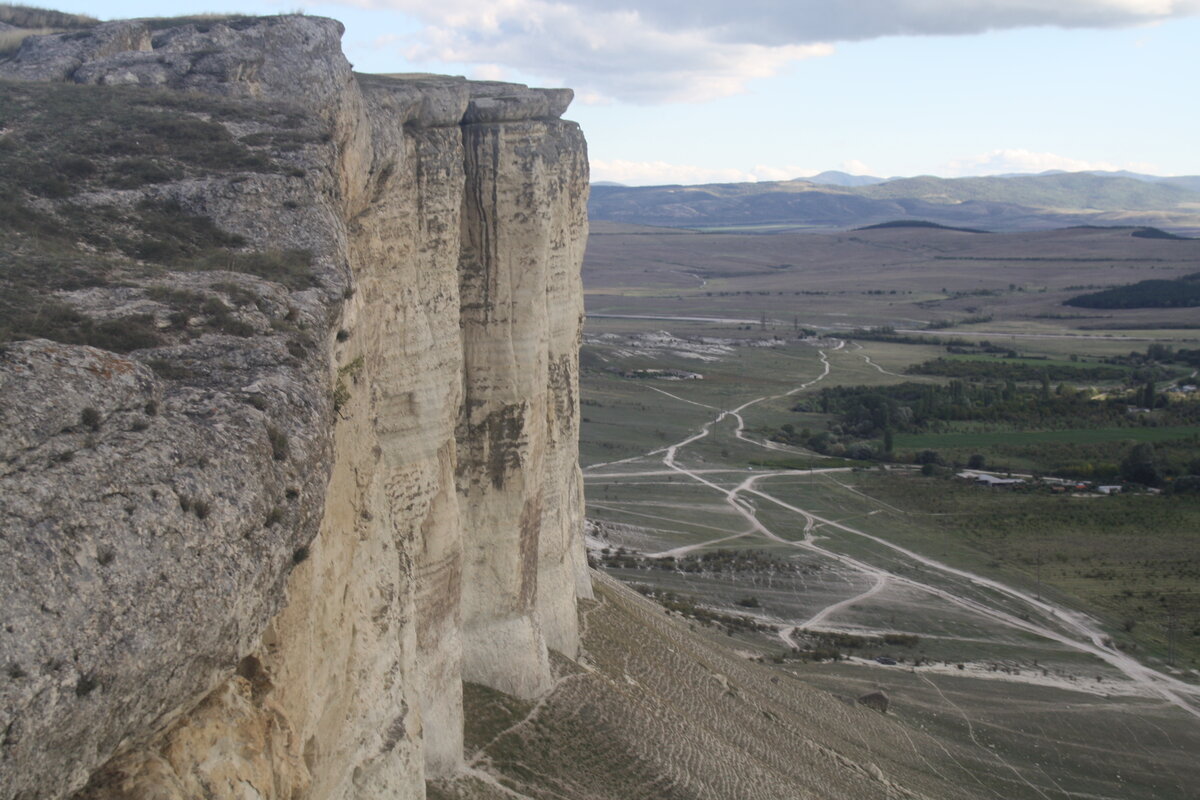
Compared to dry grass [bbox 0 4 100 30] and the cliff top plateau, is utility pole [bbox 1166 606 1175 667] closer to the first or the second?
the cliff top plateau

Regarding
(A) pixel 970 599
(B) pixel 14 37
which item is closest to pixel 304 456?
(B) pixel 14 37

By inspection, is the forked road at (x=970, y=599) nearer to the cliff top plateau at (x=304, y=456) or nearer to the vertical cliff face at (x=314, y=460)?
the cliff top plateau at (x=304, y=456)

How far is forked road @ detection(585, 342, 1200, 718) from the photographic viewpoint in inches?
1278

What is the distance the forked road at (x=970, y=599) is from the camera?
3247 cm

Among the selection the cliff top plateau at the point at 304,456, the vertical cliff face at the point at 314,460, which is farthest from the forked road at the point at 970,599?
the vertical cliff face at the point at 314,460

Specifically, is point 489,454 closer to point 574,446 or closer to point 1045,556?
point 574,446

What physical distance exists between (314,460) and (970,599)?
116ft

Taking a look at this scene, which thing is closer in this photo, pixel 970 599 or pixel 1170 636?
pixel 1170 636

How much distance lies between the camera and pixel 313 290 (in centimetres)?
876

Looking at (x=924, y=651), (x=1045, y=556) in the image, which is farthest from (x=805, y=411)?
(x=924, y=651)

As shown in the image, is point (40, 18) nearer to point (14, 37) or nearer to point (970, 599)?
point (14, 37)

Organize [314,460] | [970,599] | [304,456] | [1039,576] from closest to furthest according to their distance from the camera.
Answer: [304,456]
[314,460]
[970,599]
[1039,576]

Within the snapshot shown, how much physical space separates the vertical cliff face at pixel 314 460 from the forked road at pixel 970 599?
16.3 m

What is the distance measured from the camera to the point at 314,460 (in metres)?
7.10
